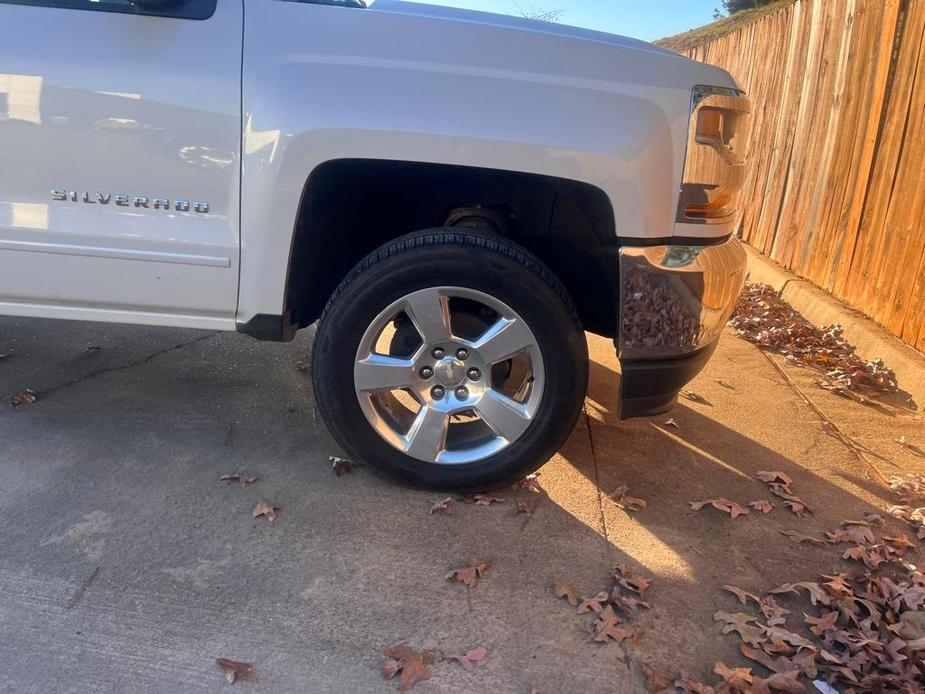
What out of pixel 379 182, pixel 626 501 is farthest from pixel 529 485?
pixel 379 182

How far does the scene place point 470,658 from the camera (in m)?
2.12

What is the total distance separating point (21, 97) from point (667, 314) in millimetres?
2427

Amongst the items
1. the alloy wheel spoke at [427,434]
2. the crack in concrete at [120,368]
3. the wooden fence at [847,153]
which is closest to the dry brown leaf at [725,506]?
the alloy wheel spoke at [427,434]

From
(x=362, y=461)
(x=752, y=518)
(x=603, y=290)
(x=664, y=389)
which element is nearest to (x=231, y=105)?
(x=362, y=461)

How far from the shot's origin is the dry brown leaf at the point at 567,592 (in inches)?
94.0

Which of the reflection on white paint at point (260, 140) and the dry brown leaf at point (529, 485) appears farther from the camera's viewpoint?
the dry brown leaf at point (529, 485)

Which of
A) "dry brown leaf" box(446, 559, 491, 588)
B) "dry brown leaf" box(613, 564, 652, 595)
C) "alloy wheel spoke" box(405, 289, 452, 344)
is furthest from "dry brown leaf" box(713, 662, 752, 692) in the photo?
"alloy wheel spoke" box(405, 289, 452, 344)

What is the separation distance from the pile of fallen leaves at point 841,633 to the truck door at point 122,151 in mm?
2108

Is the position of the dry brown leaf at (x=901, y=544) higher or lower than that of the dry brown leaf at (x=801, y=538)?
higher

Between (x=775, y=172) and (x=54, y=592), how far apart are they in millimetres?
6841

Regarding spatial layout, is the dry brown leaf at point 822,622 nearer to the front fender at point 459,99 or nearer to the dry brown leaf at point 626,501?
the dry brown leaf at point 626,501

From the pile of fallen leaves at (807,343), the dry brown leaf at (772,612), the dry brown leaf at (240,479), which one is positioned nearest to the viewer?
the dry brown leaf at (772,612)

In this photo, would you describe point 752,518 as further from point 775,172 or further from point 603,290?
point 775,172

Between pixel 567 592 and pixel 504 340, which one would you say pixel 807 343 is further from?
pixel 567 592
